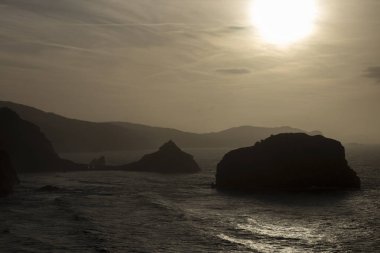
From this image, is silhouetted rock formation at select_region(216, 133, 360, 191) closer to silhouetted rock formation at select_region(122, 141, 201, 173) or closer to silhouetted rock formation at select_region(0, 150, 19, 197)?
silhouetted rock formation at select_region(0, 150, 19, 197)

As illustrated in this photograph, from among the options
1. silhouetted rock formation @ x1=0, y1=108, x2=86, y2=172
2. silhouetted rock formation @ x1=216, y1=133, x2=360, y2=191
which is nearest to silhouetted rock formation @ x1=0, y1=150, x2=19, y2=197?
silhouetted rock formation @ x1=216, y1=133, x2=360, y2=191

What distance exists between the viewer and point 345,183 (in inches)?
4109

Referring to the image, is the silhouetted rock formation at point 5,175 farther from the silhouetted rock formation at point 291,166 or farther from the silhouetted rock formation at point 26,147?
the silhouetted rock formation at point 26,147

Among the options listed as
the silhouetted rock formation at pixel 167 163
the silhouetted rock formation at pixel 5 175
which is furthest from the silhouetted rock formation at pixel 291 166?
the silhouetted rock formation at pixel 167 163

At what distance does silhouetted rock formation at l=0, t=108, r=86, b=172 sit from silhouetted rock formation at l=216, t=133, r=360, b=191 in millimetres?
77317

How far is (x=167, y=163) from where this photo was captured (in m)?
169

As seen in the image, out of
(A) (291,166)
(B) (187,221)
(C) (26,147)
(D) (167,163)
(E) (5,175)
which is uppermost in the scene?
(C) (26,147)

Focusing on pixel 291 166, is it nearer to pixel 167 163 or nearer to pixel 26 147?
pixel 167 163

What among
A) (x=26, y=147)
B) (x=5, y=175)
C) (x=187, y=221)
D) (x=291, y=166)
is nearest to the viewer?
(x=187, y=221)

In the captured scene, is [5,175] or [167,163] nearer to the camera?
[5,175]

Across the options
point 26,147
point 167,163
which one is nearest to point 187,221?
point 167,163

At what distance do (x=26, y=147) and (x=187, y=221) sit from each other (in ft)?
366

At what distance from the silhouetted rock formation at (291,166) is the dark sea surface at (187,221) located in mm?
7688

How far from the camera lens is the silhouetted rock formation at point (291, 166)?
104m
